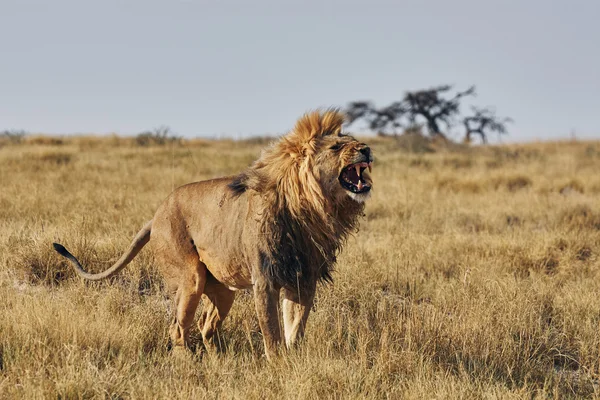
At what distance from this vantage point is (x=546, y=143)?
34094 mm

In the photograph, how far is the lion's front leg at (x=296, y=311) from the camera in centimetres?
436

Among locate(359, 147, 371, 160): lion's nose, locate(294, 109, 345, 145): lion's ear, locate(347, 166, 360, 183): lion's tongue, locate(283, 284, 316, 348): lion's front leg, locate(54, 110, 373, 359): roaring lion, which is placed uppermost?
locate(294, 109, 345, 145): lion's ear

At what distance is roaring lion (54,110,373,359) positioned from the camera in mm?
4176

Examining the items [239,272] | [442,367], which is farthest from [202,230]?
[442,367]

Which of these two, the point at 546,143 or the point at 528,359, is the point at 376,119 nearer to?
the point at 546,143

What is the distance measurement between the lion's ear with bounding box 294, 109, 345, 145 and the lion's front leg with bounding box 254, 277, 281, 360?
838mm

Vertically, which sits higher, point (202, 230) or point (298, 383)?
point (202, 230)

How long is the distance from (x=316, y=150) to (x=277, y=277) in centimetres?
74

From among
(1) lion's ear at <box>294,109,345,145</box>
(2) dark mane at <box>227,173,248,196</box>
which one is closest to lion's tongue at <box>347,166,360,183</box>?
(1) lion's ear at <box>294,109,345,145</box>

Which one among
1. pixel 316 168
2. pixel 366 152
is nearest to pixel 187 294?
pixel 316 168

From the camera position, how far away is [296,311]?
4.49 metres

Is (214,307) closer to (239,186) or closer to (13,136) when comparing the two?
(239,186)

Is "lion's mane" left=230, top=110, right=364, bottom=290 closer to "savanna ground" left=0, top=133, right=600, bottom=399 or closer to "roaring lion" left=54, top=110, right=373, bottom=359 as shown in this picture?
"roaring lion" left=54, top=110, right=373, bottom=359

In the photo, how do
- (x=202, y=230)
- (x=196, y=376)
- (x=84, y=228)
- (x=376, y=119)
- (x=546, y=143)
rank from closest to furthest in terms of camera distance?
1. (x=196, y=376)
2. (x=202, y=230)
3. (x=84, y=228)
4. (x=546, y=143)
5. (x=376, y=119)
